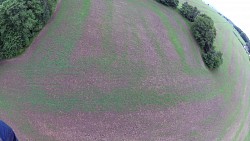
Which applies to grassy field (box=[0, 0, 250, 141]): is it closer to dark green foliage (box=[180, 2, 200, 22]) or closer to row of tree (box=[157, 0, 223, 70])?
row of tree (box=[157, 0, 223, 70])

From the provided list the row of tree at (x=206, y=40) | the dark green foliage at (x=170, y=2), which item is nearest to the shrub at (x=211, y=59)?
the row of tree at (x=206, y=40)

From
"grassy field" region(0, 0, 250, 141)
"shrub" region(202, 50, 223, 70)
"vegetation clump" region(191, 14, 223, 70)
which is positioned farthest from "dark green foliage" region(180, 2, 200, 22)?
"shrub" region(202, 50, 223, 70)

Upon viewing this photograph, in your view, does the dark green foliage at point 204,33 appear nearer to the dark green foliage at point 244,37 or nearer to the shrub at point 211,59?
the shrub at point 211,59

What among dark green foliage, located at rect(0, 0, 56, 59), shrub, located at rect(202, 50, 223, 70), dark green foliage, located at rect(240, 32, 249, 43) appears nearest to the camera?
dark green foliage, located at rect(0, 0, 56, 59)

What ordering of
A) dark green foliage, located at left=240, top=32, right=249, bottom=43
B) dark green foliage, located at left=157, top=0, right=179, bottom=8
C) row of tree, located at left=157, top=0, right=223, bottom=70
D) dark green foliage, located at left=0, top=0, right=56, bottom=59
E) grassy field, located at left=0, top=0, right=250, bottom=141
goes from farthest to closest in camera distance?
1. dark green foliage, located at left=240, top=32, right=249, bottom=43
2. dark green foliage, located at left=157, top=0, right=179, bottom=8
3. row of tree, located at left=157, top=0, right=223, bottom=70
4. dark green foliage, located at left=0, top=0, right=56, bottom=59
5. grassy field, located at left=0, top=0, right=250, bottom=141

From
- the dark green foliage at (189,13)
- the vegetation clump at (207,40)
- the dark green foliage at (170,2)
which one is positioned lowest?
the vegetation clump at (207,40)

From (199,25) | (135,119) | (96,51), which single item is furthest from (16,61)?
(199,25)

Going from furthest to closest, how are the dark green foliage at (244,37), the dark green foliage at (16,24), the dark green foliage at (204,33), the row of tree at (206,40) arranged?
the dark green foliage at (244,37) → the dark green foliage at (204,33) → the row of tree at (206,40) → the dark green foliage at (16,24)

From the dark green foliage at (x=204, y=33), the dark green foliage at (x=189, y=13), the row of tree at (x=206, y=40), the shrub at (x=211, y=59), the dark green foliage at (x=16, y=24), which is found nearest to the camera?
the dark green foliage at (x=16, y=24)

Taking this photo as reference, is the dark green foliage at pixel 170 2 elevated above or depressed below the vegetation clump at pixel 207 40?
above
